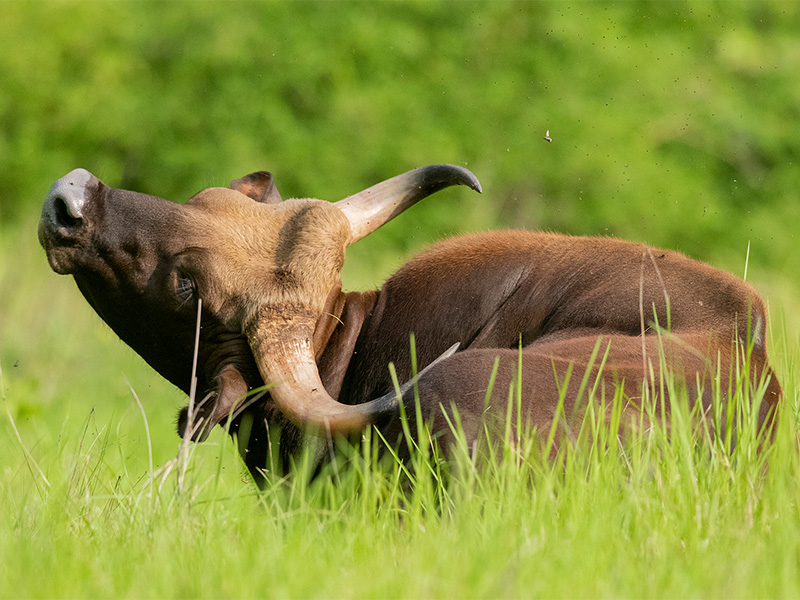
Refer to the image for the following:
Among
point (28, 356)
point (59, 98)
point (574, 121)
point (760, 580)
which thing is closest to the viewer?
point (760, 580)

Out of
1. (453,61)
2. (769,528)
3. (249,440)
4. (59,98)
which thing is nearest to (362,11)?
(453,61)

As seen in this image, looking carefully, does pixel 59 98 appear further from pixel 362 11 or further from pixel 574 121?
pixel 574 121

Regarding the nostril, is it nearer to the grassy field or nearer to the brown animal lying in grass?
the brown animal lying in grass

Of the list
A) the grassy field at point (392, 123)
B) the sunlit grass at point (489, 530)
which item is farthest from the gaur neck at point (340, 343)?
the grassy field at point (392, 123)

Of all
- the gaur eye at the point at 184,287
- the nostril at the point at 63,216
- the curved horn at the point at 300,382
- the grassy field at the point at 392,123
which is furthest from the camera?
the grassy field at the point at 392,123

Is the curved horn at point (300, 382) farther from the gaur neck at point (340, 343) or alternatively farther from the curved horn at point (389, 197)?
the curved horn at point (389, 197)

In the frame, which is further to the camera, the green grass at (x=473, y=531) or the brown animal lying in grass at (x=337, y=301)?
the brown animal lying in grass at (x=337, y=301)

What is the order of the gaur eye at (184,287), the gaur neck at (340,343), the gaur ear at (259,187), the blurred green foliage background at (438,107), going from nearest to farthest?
the gaur eye at (184,287) → the gaur neck at (340,343) → the gaur ear at (259,187) → the blurred green foliage background at (438,107)

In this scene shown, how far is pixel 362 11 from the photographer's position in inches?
631

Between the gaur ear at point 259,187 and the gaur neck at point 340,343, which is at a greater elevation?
the gaur ear at point 259,187

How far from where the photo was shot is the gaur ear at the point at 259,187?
4539 mm

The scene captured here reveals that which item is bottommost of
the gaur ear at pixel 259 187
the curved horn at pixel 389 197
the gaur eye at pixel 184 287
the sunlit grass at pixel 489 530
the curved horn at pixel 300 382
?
the sunlit grass at pixel 489 530

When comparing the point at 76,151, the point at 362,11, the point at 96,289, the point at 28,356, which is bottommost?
the point at 28,356

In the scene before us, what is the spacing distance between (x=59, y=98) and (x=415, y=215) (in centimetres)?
546
